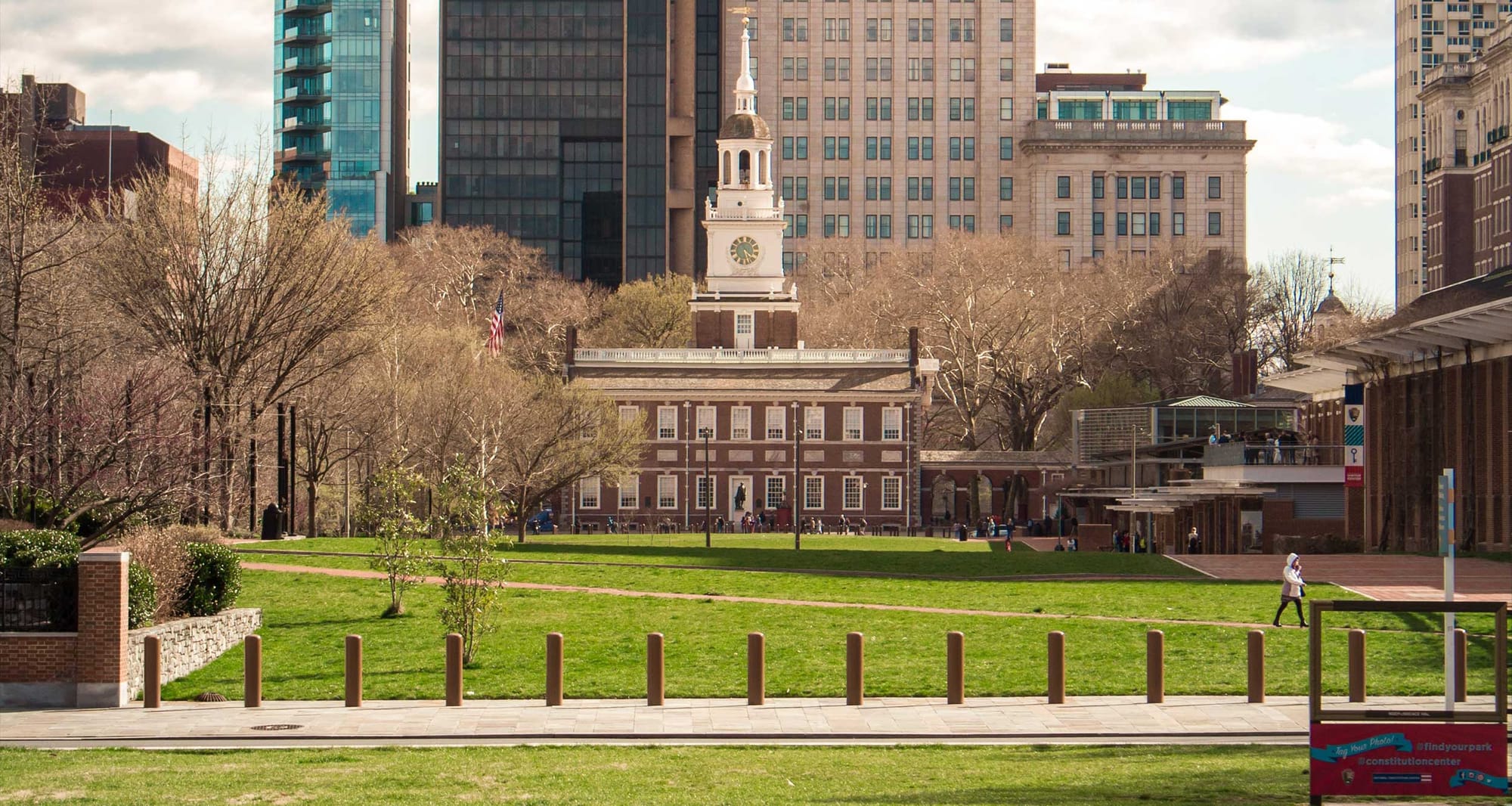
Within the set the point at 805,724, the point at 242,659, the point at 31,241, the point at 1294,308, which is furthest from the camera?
the point at 1294,308

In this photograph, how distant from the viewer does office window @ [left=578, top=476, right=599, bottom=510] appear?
9219cm

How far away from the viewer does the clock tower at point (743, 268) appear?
4008 inches

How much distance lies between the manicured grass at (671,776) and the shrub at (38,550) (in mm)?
5497

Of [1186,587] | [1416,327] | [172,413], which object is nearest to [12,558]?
[172,413]

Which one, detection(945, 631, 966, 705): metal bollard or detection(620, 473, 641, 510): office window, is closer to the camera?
detection(945, 631, 966, 705): metal bollard

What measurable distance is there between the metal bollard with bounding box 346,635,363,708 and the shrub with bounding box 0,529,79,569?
3.76 m

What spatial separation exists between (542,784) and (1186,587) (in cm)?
2320

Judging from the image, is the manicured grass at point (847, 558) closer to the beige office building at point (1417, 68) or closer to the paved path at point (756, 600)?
the paved path at point (756, 600)

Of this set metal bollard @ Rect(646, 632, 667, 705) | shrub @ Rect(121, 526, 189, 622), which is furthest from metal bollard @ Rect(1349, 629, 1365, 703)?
shrub @ Rect(121, 526, 189, 622)

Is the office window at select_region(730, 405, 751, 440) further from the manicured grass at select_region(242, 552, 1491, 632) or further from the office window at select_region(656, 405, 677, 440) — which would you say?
the manicured grass at select_region(242, 552, 1491, 632)

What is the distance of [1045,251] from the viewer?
413ft

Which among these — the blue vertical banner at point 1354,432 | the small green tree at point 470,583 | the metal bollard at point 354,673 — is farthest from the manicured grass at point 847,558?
the metal bollard at point 354,673

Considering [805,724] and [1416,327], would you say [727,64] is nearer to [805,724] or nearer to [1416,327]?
[1416,327]

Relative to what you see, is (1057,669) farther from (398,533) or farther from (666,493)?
(666,493)
